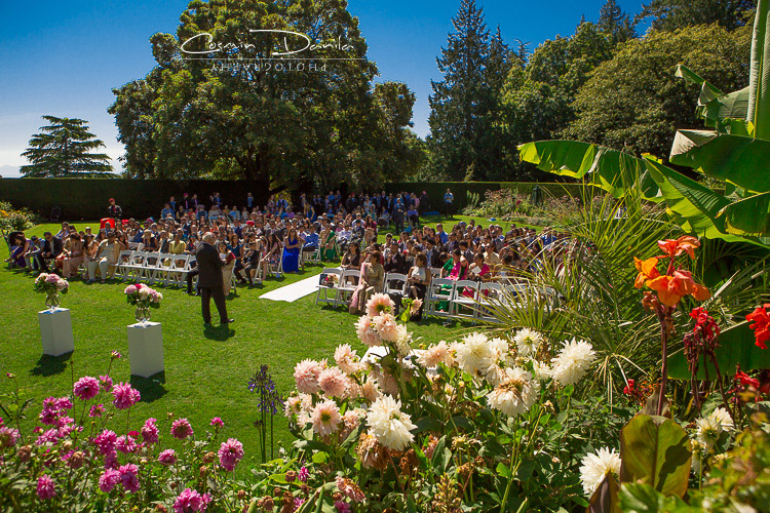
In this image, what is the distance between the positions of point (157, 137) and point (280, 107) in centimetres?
847

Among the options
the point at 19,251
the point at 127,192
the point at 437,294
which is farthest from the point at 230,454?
the point at 127,192

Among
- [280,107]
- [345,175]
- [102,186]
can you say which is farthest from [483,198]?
[102,186]

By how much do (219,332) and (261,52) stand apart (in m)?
26.0

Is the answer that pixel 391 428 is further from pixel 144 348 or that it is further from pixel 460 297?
pixel 460 297

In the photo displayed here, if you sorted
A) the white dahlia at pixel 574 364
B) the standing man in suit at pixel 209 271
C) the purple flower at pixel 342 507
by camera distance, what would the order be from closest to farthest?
the purple flower at pixel 342 507 < the white dahlia at pixel 574 364 < the standing man in suit at pixel 209 271

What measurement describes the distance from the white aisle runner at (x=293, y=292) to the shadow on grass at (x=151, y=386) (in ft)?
16.0

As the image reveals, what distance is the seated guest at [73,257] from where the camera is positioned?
46.4 ft

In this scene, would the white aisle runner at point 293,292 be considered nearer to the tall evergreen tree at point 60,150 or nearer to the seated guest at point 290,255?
the seated guest at point 290,255

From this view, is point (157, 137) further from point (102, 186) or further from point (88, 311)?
point (88, 311)

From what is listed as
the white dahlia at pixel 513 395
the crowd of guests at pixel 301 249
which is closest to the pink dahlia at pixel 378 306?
the white dahlia at pixel 513 395

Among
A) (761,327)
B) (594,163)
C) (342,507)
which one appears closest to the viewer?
(761,327)

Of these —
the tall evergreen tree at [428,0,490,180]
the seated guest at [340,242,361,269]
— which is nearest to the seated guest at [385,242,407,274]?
the seated guest at [340,242,361,269]

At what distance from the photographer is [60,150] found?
7606 centimetres

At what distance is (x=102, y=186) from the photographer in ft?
103
